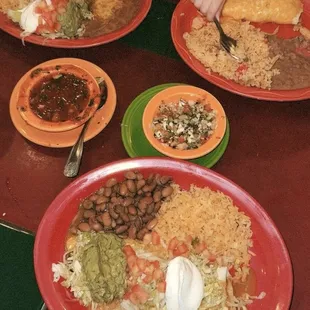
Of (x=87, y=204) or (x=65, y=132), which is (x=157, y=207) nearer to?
(x=87, y=204)

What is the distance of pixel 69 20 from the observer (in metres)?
2.29

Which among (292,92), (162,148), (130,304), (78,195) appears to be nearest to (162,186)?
(162,148)

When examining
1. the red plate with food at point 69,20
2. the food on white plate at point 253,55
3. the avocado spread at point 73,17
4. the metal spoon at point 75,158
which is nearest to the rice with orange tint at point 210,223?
the metal spoon at point 75,158

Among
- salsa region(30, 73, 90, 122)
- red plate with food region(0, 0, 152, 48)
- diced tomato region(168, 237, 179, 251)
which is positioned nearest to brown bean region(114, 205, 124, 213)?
diced tomato region(168, 237, 179, 251)

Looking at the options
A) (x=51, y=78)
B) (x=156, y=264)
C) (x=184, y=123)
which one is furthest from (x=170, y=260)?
(x=51, y=78)

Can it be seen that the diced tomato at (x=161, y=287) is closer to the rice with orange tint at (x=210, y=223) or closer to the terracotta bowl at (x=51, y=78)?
the rice with orange tint at (x=210, y=223)

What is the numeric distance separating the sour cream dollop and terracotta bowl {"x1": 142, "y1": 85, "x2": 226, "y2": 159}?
0.45 meters

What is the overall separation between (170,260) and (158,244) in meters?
0.09

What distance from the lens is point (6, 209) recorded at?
1.92 meters

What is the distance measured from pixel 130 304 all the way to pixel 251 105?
1.09 m

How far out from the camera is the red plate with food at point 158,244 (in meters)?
1.64

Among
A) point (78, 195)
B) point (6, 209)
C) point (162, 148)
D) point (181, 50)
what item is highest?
point (181, 50)

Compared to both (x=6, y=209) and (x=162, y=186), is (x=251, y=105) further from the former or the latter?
(x=6, y=209)

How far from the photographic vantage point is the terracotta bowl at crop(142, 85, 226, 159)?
1.90 metres
